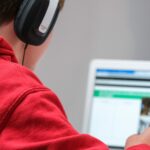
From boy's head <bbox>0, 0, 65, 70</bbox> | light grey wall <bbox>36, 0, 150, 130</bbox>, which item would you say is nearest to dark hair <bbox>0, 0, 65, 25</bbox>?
boy's head <bbox>0, 0, 65, 70</bbox>

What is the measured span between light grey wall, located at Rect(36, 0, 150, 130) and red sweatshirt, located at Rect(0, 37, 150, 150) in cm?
98

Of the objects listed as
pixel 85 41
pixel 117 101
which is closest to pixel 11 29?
pixel 117 101

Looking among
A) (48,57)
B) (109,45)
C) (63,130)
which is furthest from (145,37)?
(63,130)

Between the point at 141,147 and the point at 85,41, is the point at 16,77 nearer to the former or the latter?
the point at 141,147

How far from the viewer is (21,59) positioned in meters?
0.93

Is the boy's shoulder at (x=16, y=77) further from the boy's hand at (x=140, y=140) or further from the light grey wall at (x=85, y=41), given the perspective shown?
the light grey wall at (x=85, y=41)

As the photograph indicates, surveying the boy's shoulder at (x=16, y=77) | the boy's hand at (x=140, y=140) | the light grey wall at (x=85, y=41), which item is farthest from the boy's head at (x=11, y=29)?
the light grey wall at (x=85, y=41)

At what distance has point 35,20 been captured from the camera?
0.87 m

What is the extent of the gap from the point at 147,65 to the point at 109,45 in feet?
1.25

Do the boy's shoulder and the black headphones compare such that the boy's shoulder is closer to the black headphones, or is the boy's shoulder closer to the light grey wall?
the black headphones

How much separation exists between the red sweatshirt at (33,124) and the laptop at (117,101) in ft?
1.95

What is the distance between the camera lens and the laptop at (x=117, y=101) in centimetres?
124

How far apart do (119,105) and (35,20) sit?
0.50 metres

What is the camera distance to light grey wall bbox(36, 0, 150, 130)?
5.25 ft
